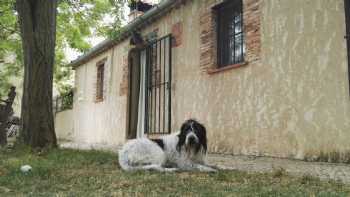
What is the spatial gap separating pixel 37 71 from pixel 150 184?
493 centimetres

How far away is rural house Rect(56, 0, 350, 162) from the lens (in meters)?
5.96

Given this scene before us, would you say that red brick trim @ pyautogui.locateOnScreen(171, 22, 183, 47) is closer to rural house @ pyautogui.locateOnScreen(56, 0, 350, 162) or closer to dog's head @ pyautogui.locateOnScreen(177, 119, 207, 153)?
rural house @ pyautogui.locateOnScreen(56, 0, 350, 162)

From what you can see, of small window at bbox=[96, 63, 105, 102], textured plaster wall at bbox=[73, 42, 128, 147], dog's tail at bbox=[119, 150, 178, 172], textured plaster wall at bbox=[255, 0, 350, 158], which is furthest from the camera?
small window at bbox=[96, 63, 105, 102]

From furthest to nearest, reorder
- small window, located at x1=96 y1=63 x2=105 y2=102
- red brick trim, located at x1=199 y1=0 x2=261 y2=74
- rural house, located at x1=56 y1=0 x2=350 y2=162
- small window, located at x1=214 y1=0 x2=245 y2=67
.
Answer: small window, located at x1=96 y1=63 x2=105 y2=102
small window, located at x1=214 y1=0 x2=245 y2=67
red brick trim, located at x1=199 y1=0 x2=261 y2=74
rural house, located at x1=56 y1=0 x2=350 y2=162

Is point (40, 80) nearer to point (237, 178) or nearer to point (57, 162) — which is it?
point (57, 162)

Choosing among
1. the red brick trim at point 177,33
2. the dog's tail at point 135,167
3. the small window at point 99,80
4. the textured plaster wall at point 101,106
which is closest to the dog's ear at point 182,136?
the dog's tail at point 135,167

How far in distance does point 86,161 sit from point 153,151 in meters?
1.39

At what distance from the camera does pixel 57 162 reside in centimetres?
568

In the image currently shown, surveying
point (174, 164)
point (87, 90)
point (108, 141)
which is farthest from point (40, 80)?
point (87, 90)

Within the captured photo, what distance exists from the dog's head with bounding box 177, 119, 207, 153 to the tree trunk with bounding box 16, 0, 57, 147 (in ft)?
→ 12.0

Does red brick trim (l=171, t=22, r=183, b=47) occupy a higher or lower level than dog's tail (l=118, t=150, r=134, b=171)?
higher

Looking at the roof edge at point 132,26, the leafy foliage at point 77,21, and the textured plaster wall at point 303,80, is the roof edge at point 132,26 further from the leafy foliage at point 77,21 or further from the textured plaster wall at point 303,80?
the textured plaster wall at point 303,80

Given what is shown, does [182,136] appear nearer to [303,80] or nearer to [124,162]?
[124,162]

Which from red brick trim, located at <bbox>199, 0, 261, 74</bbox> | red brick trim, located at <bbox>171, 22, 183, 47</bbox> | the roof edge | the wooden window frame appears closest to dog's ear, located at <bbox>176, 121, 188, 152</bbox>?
red brick trim, located at <bbox>199, 0, 261, 74</bbox>
